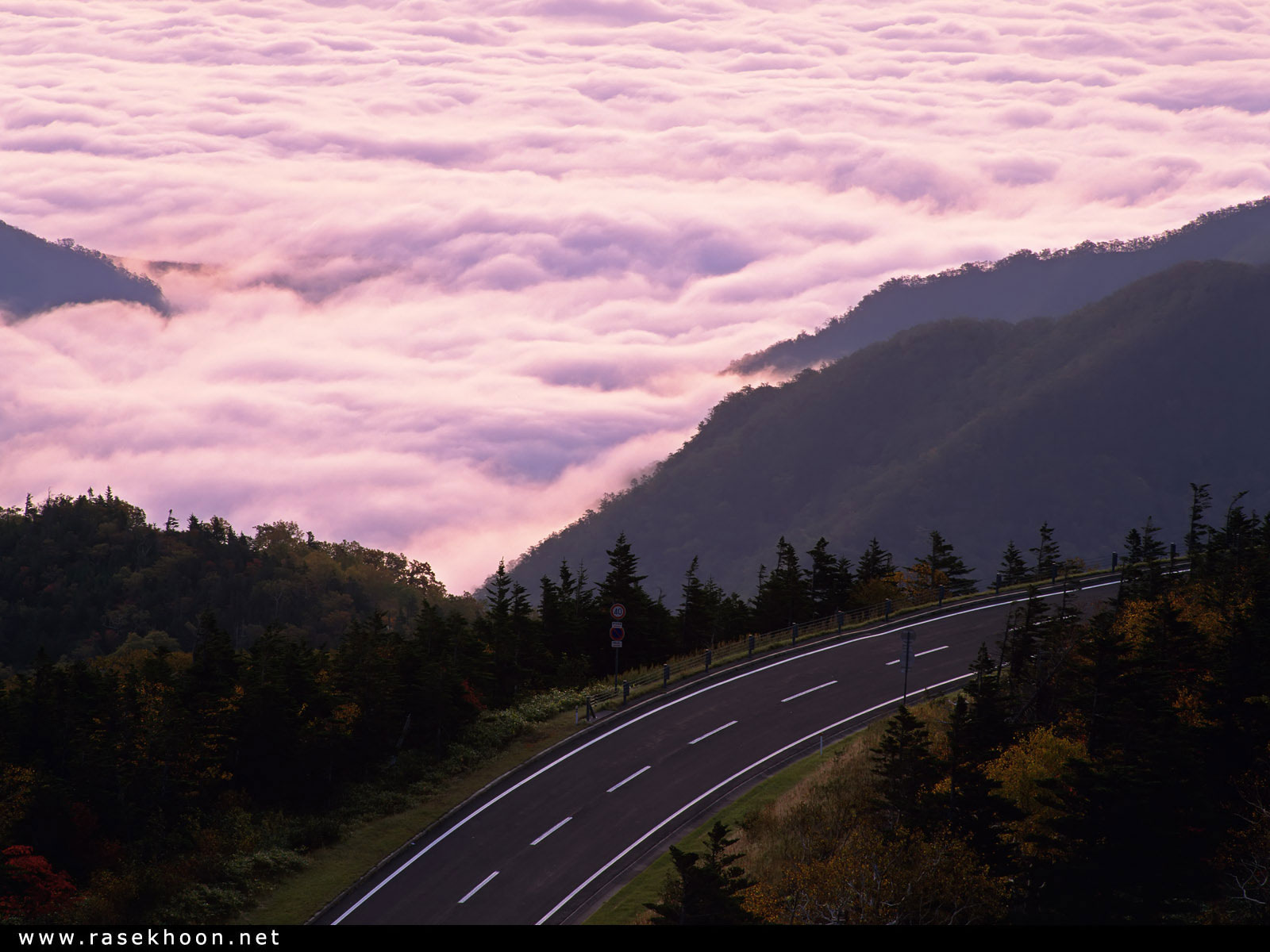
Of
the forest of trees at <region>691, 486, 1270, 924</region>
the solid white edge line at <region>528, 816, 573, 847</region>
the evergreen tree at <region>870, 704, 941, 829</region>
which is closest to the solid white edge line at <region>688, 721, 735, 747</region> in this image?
the forest of trees at <region>691, 486, 1270, 924</region>

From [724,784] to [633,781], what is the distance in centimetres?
332

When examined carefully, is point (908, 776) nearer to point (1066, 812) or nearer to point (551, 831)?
point (1066, 812)

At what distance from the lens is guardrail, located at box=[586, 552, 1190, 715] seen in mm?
57875

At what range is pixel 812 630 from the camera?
223ft

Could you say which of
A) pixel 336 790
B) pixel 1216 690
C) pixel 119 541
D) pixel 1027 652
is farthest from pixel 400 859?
pixel 119 541

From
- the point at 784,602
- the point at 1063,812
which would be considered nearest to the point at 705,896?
the point at 1063,812

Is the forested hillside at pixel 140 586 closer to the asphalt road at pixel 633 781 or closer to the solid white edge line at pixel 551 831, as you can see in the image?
the asphalt road at pixel 633 781

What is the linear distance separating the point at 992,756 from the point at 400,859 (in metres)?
19.6

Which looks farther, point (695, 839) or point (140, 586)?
point (140, 586)

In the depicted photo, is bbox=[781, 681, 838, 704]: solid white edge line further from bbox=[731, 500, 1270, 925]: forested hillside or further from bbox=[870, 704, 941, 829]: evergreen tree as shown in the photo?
bbox=[870, 704, 941, 829]: evergreen tree

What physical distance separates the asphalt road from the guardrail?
112cm

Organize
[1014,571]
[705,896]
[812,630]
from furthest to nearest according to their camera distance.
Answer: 1. [1014,571]
2. [812,630]
3. [705,896]

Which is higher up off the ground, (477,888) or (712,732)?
(712,732)

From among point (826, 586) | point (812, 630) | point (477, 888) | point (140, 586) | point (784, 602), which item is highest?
point (140, 586)
